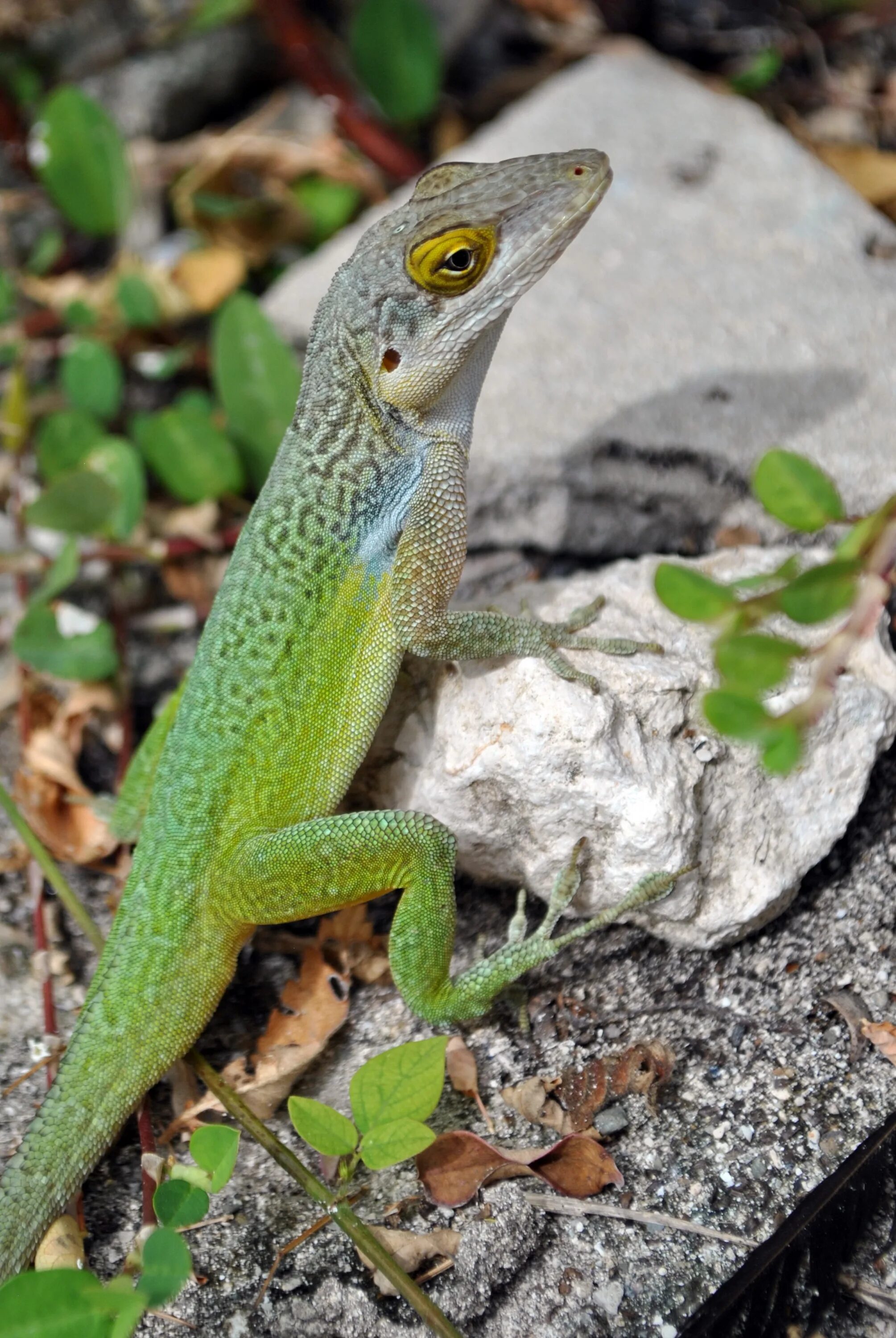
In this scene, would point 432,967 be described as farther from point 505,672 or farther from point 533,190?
point 533,190

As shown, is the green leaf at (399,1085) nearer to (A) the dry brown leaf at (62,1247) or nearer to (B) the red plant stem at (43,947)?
(A) the dry brown leaf at (62,1247)

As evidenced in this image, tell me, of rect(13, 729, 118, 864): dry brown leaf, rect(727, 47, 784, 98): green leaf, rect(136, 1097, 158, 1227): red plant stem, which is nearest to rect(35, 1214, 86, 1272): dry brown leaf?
rect(136, 1097, 158, 1227): red plant stem

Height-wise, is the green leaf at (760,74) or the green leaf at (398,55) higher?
the green leaf at (398,55)

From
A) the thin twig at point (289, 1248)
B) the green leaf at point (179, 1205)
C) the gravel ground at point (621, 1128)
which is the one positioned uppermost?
the green leaf at point (179, 1205)

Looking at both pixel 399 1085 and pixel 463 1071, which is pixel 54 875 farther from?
pixel 399 1085

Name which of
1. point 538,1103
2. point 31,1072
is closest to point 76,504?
point 31,1072

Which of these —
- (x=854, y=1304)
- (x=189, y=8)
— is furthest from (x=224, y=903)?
(x=189, y=8)

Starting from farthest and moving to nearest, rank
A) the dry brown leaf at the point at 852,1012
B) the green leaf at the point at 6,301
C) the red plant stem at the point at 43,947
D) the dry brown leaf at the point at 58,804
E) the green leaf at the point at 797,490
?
the green leaf at the point at 6,301 → the dry brown leaf at the point at 58,804 → the red plant stem at the point at 43,947 → the dry brown leaf at the point at 852,1012 → the green leaf at the point at 797,490

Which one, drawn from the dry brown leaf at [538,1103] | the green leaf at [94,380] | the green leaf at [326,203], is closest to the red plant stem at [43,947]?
the dry brown leaf at [538,1103]
